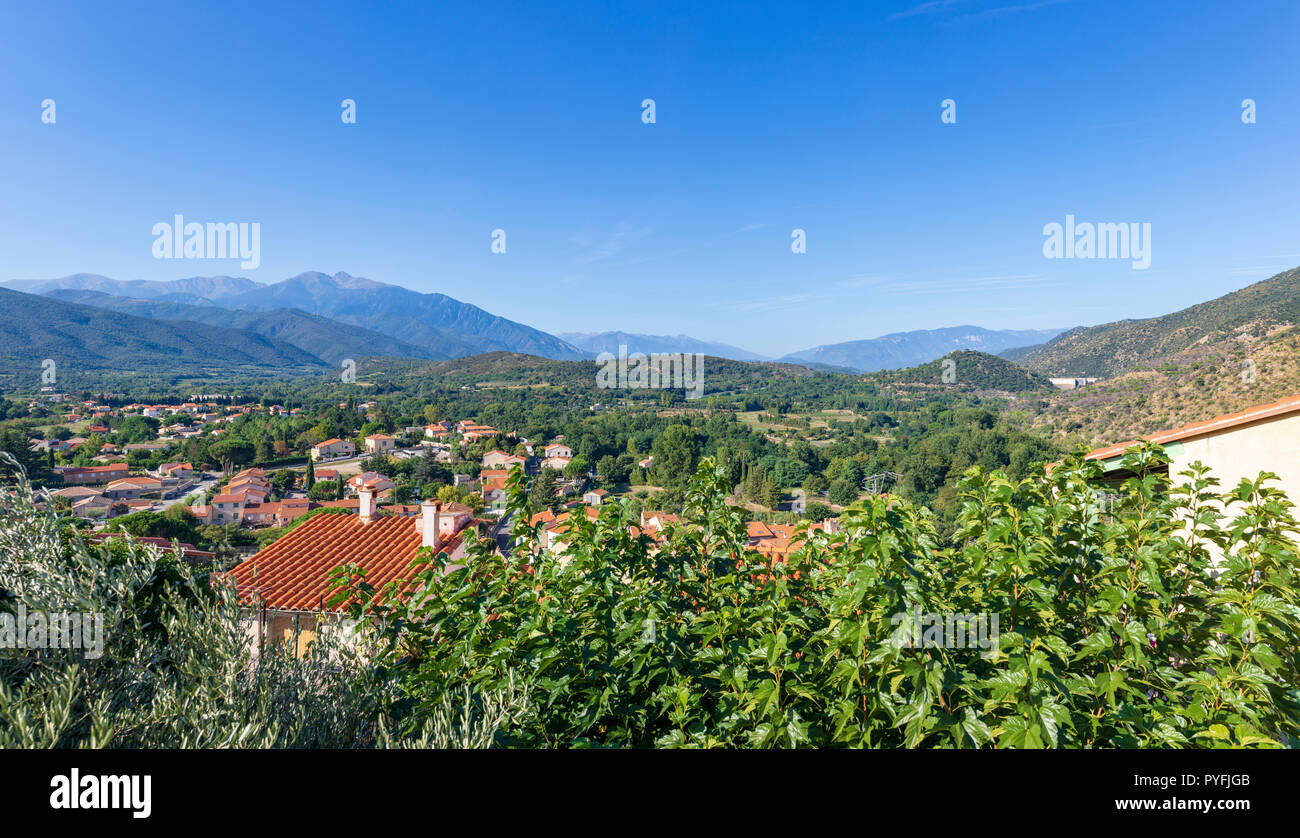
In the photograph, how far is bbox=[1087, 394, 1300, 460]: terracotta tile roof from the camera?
4289 millimetres

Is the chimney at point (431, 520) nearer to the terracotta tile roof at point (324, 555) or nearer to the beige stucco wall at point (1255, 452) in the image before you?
the terracotta tile roof at point (324, 555)

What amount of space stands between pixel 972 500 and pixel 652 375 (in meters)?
144

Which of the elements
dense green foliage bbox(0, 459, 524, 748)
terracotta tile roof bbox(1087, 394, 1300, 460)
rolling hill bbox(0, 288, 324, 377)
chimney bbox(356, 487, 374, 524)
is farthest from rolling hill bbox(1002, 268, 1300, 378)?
rolling hill bbox(0, 288, 324, 377)

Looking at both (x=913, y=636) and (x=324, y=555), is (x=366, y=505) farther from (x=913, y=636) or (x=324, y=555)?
(x=913, y=636)

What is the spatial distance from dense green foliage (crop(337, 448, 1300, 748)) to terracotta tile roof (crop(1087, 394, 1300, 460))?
2.22 meters

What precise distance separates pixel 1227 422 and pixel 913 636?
4.89m

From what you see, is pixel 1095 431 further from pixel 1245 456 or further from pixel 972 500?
pixel 972 500

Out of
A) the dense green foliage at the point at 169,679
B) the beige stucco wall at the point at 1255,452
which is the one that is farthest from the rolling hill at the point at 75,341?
the beige stucco wall at the point at 1255,452

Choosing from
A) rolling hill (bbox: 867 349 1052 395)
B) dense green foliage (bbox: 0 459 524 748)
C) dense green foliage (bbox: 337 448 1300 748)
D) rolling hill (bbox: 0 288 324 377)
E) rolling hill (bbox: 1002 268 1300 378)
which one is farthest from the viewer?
rolling hill (bbox: 0 288 324 377)

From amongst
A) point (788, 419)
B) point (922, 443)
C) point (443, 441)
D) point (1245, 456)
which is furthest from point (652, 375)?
point (1245, 456)

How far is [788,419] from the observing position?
10144cm

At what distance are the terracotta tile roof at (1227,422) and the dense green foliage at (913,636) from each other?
222 cm

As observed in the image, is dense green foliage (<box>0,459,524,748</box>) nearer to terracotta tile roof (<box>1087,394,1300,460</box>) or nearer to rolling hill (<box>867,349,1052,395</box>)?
terracotta tile roof (<box>1087,394,1300,460</box>)

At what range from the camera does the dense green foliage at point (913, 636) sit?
1771mm
